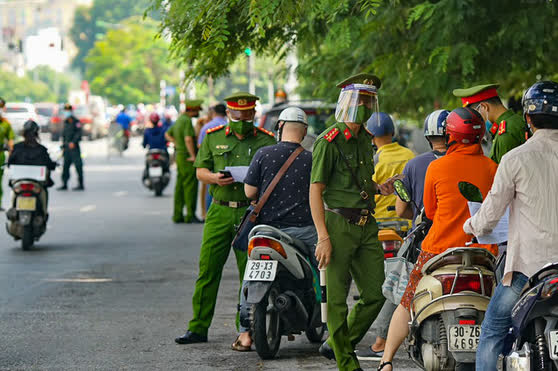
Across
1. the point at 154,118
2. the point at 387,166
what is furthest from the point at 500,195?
the point at 154,118

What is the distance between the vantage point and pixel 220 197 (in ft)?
28.9

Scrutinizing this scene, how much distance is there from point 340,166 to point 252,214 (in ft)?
4.64

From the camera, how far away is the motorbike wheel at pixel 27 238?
48.7 ft

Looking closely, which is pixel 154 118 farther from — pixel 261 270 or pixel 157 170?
pixel 261 270

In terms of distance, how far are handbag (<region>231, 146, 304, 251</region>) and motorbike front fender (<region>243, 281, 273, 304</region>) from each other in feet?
1.84

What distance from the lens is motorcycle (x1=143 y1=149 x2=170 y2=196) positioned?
24031 mm

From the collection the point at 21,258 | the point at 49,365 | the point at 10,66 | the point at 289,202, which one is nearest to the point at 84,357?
the point at 49,365

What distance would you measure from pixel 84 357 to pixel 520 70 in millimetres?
6919

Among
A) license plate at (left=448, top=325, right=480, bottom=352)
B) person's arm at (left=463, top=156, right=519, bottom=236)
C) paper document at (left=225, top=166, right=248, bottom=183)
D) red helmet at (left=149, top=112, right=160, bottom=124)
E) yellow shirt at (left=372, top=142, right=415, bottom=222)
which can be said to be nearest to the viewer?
person's arm at (left=463, top=156, right=519, bottom=236)

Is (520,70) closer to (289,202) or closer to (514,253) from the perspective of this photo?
(289,202)

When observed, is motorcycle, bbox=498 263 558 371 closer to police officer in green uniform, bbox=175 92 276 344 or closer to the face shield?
the face shield

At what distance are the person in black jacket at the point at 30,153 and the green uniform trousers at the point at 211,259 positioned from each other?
22.3ft

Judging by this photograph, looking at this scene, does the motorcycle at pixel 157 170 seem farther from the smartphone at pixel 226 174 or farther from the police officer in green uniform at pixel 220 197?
the smartphone at pixel 226 174

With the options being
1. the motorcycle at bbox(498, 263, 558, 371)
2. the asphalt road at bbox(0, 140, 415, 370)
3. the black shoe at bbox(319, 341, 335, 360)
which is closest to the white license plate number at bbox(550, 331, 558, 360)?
the motorcycle at bbox(498, 263, 558, 371)
